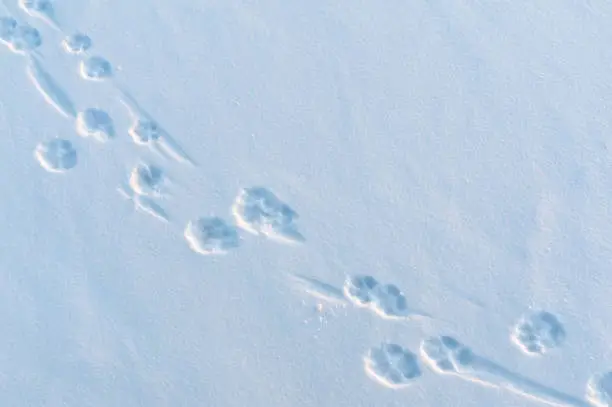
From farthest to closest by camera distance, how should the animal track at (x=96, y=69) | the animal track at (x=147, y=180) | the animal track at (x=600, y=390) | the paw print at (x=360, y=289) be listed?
the animal track at (x=96, y=69) → the animal track at (x=147, y=180) → the paw print at (x=360, y=289) → the animal track at (x=600, y=390)

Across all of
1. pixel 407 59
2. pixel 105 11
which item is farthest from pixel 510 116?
pixel 105 11

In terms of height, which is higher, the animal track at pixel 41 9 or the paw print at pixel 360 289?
the animal track at pixel 41 9

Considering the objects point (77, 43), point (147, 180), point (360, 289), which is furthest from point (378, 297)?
point (77, 43)

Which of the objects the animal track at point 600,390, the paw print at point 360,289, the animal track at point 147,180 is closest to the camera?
the animal track at point 600,390

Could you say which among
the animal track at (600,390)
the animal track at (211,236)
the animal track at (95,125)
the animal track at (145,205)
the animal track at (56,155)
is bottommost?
the animal track at (56,155)

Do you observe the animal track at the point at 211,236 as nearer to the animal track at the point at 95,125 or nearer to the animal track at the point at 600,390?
the animal track at the point at 95,125

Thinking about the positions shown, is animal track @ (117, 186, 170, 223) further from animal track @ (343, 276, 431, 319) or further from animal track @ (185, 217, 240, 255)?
animal track @ (343, 276, 431, 319)

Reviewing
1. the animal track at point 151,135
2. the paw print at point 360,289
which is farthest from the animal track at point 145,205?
the paw print at point 360,289
